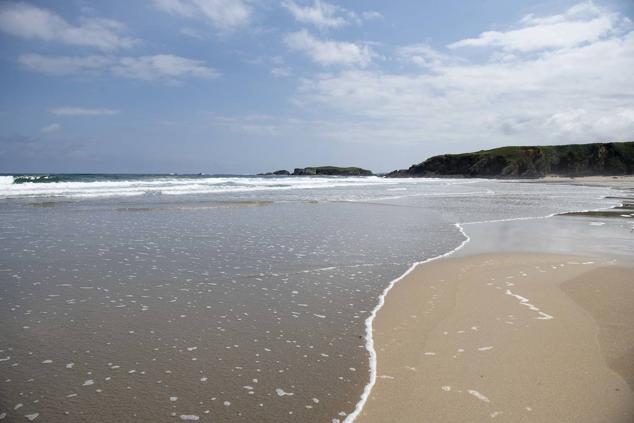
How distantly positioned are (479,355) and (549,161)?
359 ft

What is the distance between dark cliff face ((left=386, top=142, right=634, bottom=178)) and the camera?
311ft

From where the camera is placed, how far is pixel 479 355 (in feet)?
13.3

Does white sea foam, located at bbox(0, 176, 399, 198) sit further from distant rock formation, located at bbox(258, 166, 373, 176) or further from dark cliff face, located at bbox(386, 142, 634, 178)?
distant rock formation, located at bbox(258, 166, 373, 176)

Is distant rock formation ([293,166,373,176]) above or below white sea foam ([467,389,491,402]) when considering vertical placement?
above

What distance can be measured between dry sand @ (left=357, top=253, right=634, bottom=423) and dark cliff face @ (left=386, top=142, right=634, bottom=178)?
328 ft

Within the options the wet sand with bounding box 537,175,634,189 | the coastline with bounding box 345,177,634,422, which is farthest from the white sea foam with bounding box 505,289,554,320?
the wet sand with bounding box 537,175,634,189

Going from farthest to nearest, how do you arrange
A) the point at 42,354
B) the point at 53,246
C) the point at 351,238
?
1. the point at 351,238
2. the point at 53,246
3. the point at 42,354

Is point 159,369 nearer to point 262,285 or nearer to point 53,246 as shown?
point 262,285

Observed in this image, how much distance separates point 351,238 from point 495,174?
99.0 meters

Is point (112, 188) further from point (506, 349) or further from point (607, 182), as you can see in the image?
point (607, 182)

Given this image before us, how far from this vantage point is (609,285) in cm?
652

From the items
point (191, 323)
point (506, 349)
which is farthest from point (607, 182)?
point (191, 323)

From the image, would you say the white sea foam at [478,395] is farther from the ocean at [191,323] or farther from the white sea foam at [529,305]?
the white sea foam at [529,305]

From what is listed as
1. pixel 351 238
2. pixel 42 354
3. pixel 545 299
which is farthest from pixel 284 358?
pixel 351 238
